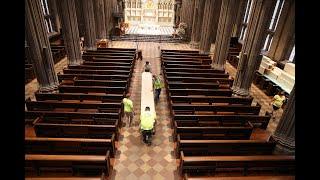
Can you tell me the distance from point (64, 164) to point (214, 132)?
4922 mm

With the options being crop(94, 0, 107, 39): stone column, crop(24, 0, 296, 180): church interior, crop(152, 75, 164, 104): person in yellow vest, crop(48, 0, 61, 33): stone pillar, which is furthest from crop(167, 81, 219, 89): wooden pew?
crop(48, 0, 61, 33): stone pillar

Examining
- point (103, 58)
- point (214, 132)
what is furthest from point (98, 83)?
point (214, 132)

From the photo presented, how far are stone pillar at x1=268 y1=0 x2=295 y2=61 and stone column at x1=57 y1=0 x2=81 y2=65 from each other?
45.2ft

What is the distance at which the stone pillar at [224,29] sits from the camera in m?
13.7

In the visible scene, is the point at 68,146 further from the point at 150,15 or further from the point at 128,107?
the point at 150,15

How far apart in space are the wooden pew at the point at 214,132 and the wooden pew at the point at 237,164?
4.18ft

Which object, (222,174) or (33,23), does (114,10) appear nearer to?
(33,23)

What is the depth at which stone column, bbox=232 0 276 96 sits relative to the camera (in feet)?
33.4

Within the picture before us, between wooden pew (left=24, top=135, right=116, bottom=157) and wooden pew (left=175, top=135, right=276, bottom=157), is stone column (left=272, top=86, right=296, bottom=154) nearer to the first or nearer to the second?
wooden pew (left=175, top=135, right=276, bottom=157)

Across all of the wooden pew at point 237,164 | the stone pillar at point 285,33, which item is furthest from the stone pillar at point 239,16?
the wooden pew at point 237,164

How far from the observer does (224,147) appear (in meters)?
7.39

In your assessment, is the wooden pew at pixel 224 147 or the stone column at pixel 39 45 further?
the stone column at pixel 39 45

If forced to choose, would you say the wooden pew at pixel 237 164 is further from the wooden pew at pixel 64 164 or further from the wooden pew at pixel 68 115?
the wooden pew at pixel 68 115

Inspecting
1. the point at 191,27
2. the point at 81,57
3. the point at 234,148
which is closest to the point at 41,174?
the point at 234,148
